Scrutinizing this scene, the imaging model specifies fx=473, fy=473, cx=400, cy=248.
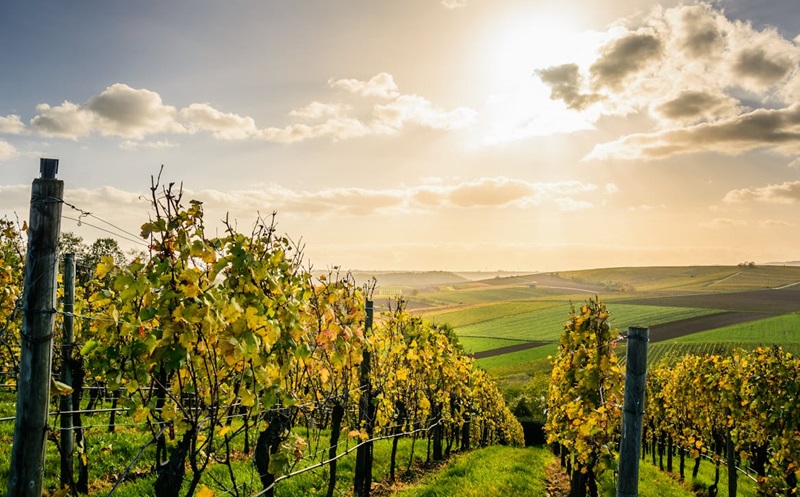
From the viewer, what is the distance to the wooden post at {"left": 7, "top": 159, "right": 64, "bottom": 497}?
3125mm

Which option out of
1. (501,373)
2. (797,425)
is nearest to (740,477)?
(797,425)

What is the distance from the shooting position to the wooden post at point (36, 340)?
3.12m

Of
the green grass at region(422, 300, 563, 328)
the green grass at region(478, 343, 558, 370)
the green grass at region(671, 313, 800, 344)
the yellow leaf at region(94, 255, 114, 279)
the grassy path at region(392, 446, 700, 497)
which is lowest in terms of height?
the green grass at region(478, 343, 558, 370)

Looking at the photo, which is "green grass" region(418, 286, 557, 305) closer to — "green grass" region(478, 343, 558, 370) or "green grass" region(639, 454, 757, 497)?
"green grass" region(478, 343, 558, 370)

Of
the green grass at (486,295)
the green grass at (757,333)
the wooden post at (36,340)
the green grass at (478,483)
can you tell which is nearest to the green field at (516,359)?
the green grass at (757,333)

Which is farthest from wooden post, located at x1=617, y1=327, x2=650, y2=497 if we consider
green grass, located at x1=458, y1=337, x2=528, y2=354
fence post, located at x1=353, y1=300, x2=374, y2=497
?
green grass, located at x1=458, y1=337, x2=528, y2=354

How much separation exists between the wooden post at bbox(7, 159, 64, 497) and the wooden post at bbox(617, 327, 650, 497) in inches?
187

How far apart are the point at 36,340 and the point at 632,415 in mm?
4958

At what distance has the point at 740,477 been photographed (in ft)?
86.9

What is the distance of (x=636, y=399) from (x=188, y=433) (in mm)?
4283

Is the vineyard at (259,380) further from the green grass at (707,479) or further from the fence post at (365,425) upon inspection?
A: the green grass at (707,479)

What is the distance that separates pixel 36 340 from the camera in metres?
3.14

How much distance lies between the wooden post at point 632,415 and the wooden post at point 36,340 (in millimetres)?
4738

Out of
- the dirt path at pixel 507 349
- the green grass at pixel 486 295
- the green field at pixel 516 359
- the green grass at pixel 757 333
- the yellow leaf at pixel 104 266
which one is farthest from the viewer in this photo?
the green grass at pixel 486 295
